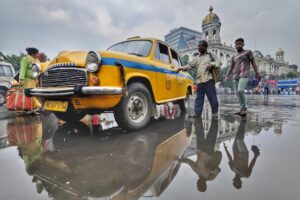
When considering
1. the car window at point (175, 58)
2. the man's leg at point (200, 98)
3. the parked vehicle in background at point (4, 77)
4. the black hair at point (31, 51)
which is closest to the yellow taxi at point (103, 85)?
the man's leg at point (200, 98)

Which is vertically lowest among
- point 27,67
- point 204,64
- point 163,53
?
point 204,64

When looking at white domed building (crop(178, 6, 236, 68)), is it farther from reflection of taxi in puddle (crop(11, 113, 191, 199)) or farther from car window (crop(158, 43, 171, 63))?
reflection of taxi in puddle (crop(11, 113, 191, 199))

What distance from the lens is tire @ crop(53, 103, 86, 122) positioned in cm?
286

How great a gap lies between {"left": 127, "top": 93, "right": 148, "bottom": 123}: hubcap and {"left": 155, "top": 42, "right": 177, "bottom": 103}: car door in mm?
477

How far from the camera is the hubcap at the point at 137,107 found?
3185 millimetres

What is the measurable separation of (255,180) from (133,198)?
100 cm

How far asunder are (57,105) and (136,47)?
1.88 metres

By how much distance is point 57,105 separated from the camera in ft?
9.62

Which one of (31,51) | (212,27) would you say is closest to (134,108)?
(31,51)

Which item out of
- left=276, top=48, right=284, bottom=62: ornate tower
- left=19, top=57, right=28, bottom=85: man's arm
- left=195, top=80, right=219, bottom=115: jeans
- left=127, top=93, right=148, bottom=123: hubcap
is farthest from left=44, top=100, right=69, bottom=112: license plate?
left=276, top=48, right=284, bottom=62: ornate tower

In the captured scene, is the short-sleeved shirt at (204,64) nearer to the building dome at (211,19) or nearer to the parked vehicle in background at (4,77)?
the parked vehicle in background at (4,77)

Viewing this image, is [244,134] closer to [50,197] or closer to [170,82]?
[170,82]

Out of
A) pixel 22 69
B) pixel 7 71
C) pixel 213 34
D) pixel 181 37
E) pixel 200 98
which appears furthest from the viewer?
pixel 181 37

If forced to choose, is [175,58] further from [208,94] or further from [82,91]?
[82,91]
